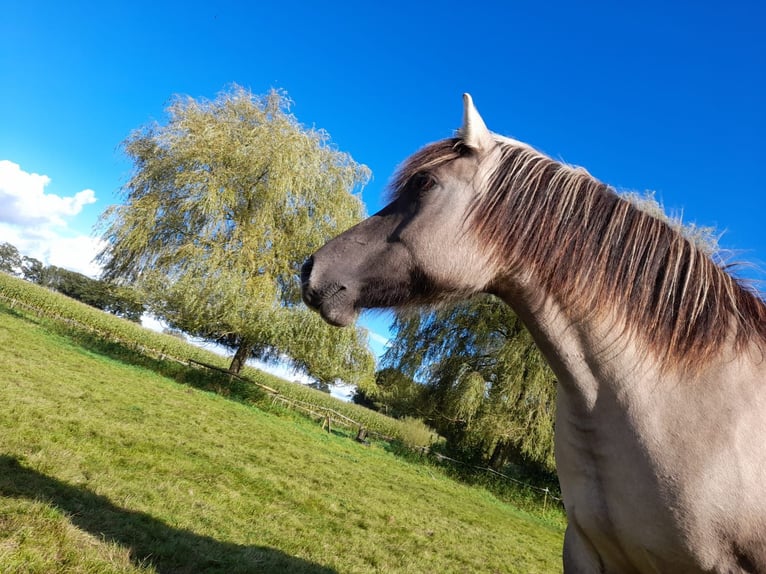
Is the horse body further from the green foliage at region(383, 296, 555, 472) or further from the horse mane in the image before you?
the green foliage at region(383, 296, 555, 472)

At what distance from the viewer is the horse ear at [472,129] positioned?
191 centimetres

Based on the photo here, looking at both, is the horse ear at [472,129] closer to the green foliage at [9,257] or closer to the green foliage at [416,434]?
the green foliage at [416,434]

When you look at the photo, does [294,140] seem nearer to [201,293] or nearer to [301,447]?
[201,293]

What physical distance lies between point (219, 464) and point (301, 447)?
4732 millimetres

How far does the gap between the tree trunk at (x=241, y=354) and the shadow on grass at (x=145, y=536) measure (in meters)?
13.6

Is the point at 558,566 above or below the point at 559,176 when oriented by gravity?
below

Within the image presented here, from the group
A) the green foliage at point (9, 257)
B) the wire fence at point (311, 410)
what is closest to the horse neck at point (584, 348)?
the wire fence at point (311, 410)

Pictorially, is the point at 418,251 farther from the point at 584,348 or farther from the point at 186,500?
the point at 186,500

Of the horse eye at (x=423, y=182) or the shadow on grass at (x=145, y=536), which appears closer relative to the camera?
the horse eye at (x=423, y=182)

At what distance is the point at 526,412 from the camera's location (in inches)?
645

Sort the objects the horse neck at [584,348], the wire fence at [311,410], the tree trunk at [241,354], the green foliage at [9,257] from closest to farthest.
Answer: the horse neck at [584,348], the wire fence at [311,410], the tree trunk at [241,354], the green foliage at [9,257]

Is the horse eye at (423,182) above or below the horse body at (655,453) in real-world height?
above

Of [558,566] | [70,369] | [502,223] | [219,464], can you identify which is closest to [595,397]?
[502,223]

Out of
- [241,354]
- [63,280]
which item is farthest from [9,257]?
[241,354]
